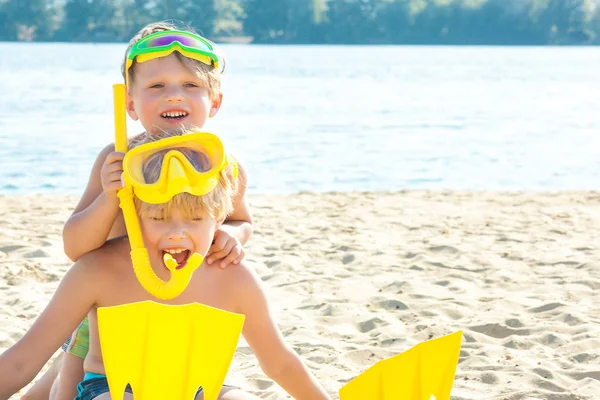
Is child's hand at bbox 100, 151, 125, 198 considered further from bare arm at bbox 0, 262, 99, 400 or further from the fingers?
bare arm at bbox 0, 262, 99, 400

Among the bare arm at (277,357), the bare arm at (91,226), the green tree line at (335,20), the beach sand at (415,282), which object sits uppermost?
the bare arm at (91,226)

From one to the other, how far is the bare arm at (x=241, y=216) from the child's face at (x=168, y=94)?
20 centimetres

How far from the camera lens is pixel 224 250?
7.51 feet

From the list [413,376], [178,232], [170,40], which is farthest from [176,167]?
[413,376]

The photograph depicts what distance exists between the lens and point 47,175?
33.4 ft

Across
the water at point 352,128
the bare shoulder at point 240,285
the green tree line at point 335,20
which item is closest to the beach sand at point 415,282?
the bare shoulder at point 240,285

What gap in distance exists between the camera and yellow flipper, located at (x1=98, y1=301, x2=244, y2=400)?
1.94 meters

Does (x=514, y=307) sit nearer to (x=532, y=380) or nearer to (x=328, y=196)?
(x=532, y=380)

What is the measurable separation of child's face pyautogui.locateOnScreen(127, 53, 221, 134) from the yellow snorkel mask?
0.32 meters

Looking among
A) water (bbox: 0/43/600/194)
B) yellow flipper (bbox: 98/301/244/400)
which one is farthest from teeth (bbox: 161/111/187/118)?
water (bbox: 0/43/600/194)

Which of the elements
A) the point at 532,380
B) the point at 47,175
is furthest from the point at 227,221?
the point at 47,175

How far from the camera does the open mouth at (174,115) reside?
2.47 meters

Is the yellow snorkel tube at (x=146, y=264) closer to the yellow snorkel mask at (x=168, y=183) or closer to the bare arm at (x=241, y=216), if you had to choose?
the yellow snorkel mask at (x=168, y=183)

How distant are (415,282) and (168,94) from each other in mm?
2743
